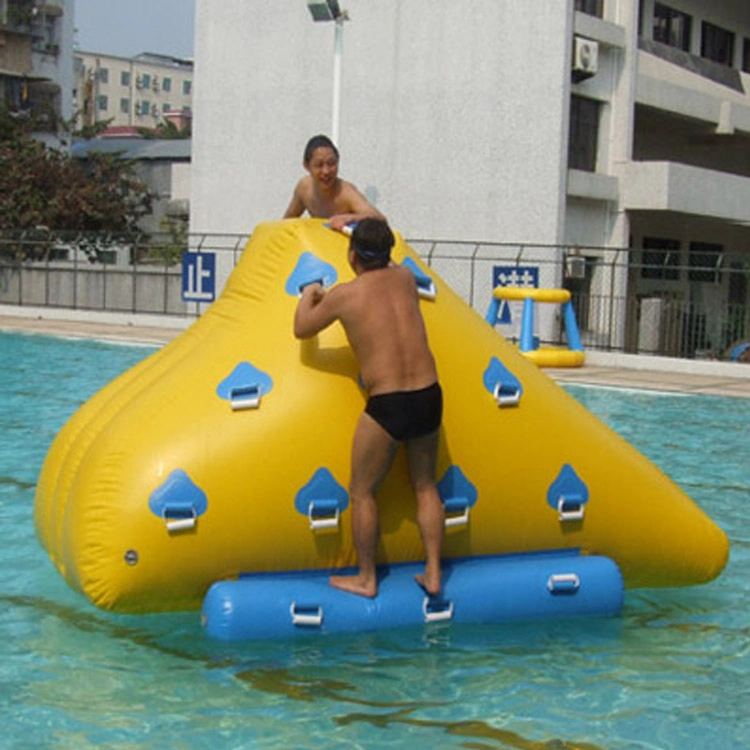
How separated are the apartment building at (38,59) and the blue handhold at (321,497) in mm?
49470

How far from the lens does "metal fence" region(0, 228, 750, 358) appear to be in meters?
25.8

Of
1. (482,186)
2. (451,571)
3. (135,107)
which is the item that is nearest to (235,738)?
(451,571)

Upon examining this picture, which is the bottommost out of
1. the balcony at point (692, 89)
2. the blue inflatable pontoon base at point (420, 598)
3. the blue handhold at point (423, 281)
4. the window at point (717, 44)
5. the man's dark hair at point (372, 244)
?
the blue inflatable pontoon base at point (420, 598)

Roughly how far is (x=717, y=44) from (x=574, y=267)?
11.8m

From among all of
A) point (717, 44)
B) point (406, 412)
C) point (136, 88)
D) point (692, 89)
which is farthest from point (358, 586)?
point (136, 88)

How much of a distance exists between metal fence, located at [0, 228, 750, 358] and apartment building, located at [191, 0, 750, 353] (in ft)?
0.50

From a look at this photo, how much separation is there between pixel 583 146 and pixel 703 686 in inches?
952

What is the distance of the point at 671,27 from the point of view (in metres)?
32.3

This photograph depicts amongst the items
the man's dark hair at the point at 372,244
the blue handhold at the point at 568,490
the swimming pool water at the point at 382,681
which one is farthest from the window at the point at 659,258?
the man's dark hair at the point at 372,244

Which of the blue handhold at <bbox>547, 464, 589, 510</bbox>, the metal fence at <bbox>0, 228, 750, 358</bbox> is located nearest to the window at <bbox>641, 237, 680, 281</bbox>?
the metal fence at <bbox>0, 228, 750, 358</bbox>

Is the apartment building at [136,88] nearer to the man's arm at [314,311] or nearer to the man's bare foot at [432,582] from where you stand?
the man's arm at [314,311]

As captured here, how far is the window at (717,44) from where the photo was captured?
3372 cm

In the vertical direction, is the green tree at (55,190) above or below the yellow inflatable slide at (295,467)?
above

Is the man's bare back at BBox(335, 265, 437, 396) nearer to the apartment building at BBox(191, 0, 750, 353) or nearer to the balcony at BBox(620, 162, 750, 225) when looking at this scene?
the apartment building at BBox(191, 0, 750, 353)
